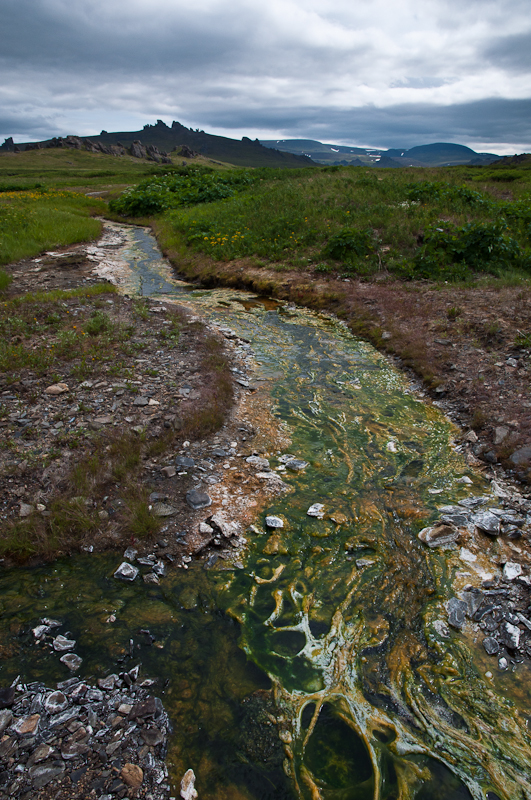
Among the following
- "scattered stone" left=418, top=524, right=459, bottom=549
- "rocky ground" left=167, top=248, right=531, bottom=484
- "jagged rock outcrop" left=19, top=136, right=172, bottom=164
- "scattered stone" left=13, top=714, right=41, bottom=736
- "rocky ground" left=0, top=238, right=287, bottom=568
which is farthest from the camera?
"jagged rock outcrop" left=19, top=136, right=172, bottom=164

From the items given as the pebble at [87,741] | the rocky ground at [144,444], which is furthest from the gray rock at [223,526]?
the pebble at [87,741]

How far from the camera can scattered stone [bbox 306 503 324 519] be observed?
5508 millimetres

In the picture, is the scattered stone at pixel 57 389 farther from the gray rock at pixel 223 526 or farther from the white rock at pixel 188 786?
the white rock at pixel 188 786

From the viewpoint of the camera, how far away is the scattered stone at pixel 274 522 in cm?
535

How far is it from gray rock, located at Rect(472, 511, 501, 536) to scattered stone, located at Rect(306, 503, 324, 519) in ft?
6.49

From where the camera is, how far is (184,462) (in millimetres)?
6332

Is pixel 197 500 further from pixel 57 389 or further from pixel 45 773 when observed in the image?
pixel 57 389

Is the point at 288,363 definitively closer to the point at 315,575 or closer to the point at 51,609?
the point at 315,575

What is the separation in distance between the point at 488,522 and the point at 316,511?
7.21 feet

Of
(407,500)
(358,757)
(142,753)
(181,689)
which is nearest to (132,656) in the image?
(181,689)

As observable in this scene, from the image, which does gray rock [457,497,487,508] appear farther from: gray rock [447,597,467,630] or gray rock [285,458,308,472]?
gray rock [285,458,308,472]

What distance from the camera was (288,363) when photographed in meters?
10.2

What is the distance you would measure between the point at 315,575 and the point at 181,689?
5.99ft

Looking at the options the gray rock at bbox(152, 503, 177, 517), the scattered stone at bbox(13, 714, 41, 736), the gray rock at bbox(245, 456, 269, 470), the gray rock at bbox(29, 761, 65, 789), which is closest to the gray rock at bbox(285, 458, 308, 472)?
the gray rock at bbox(245, 456, 269, 470)
